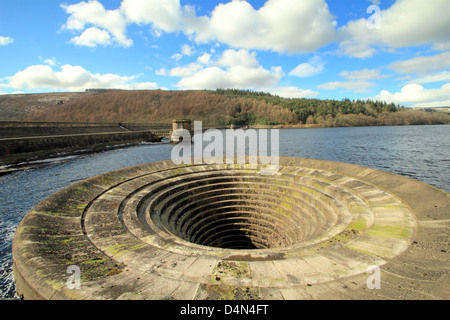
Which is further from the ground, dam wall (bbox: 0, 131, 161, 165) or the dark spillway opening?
dam wall (bbox: 0, 131, 161, 165)

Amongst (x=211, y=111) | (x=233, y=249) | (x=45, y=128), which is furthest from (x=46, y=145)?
(x=211, y=111)

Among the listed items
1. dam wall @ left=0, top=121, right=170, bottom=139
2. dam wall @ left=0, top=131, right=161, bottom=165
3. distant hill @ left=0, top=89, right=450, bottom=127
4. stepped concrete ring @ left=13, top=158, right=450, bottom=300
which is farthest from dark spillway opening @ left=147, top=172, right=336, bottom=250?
distant hill @ left=0, top=89, right=450, bottom=127

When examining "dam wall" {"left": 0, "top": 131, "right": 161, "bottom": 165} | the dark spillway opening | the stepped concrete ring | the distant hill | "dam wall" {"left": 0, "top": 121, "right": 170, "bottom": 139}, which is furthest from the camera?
the distant hill

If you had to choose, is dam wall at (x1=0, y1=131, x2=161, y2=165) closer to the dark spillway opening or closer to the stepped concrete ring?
the stepped concrete ring

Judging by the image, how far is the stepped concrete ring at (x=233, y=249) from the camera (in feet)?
19.8

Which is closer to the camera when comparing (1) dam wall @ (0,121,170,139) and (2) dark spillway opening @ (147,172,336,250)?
(2) dark spillway opening @ (147,172,336,250)

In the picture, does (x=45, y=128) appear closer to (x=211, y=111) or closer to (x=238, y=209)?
(x=238, y=209)

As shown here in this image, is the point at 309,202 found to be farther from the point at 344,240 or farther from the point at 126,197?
the point at 126,197

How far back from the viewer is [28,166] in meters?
34.0

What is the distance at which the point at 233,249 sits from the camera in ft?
31.1

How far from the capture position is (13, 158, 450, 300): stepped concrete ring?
603 centimetres
